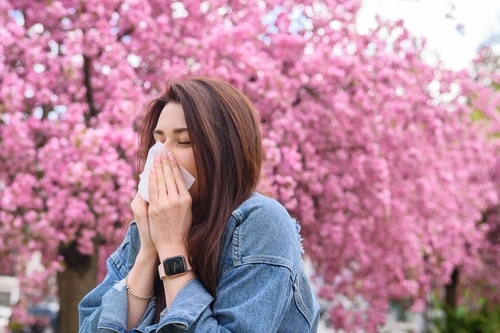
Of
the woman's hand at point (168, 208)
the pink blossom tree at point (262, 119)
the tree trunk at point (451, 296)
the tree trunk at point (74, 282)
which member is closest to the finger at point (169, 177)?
the woman's hand at point (168, 208)

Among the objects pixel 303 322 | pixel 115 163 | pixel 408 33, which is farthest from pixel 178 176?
pixel 408 33

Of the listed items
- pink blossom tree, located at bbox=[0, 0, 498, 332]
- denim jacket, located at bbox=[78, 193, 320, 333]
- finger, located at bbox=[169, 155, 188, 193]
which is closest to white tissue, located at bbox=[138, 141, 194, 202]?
finger, located at bbox=[169, 155, 188, 193]

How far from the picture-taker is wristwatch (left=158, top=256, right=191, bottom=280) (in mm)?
1831

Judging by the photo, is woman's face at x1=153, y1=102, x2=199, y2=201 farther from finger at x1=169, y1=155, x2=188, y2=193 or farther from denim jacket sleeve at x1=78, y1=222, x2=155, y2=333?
denim jacket sleeve at x1=78, y1=222, x2=155, y2=333

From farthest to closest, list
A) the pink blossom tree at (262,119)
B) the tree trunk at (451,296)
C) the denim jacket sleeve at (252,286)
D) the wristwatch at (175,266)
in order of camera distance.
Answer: the tree trunk at (451,296), the pink blossom tree at (262,119), the wristwatch at (175,266), the denim jacket sleeve at (252,286)

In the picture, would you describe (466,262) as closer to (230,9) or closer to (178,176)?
(230,9)

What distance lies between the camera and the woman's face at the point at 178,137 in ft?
6.31

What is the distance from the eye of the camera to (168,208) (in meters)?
1.87

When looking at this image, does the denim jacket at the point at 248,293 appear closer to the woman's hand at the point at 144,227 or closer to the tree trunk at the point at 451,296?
the woman's hand at the point at 144,227

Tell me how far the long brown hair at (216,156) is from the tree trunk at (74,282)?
5.27 meters

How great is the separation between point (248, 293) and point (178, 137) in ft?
1.53

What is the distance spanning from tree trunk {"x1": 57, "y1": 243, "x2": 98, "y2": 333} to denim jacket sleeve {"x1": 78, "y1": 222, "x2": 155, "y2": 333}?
502 cm

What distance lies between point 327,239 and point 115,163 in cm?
300

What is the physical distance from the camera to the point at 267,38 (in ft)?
25.7
